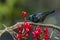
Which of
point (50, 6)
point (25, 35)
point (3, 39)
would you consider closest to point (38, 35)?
point (25, 35)

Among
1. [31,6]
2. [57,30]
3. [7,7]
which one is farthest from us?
[31,6]

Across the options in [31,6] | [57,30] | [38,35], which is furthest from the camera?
[31,6]

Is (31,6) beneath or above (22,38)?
above

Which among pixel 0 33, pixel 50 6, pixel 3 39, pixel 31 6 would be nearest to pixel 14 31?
pixel 0 33

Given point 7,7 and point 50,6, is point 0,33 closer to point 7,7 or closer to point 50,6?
point 7,7

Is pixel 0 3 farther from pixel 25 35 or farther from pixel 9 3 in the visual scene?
pixel 25 35

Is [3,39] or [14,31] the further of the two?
[3,39]

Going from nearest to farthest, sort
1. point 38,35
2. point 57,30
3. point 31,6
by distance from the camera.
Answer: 1. point 38,35
2. point 57,30
3. point 31,6
